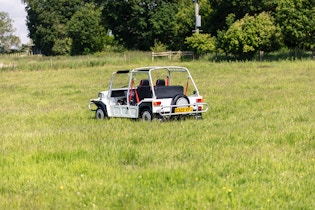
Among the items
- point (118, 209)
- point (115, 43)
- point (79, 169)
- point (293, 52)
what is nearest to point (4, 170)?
point (79, 169)

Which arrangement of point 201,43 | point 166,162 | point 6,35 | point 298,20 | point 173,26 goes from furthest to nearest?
point 6,35 → point 173,26 → point 201,43 → point 298,20 → point 166,162

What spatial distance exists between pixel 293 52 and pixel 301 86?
25.9m

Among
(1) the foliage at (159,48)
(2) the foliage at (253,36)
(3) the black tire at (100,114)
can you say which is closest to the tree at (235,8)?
(2) the foliage at (253,36)

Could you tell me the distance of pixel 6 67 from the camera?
4909 cm

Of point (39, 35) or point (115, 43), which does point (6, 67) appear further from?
point (39, 35)

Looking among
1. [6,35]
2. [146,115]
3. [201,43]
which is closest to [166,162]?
[146,115]

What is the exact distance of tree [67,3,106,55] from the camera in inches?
3147

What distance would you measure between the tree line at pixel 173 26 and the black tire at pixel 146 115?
31.0 m

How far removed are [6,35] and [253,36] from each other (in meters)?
84.1

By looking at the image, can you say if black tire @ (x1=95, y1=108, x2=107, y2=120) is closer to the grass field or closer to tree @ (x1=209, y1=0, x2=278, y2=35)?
the grass field

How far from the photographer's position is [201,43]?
180ft

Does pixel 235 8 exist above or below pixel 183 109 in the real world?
above

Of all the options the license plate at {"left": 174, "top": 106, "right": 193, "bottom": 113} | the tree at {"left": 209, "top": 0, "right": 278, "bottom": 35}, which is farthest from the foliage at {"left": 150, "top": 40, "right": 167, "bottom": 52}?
the license plate at {"left": 174, "top": 106, "right": 193, "bottom": 113}

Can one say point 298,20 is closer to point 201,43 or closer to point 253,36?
point 253,36
